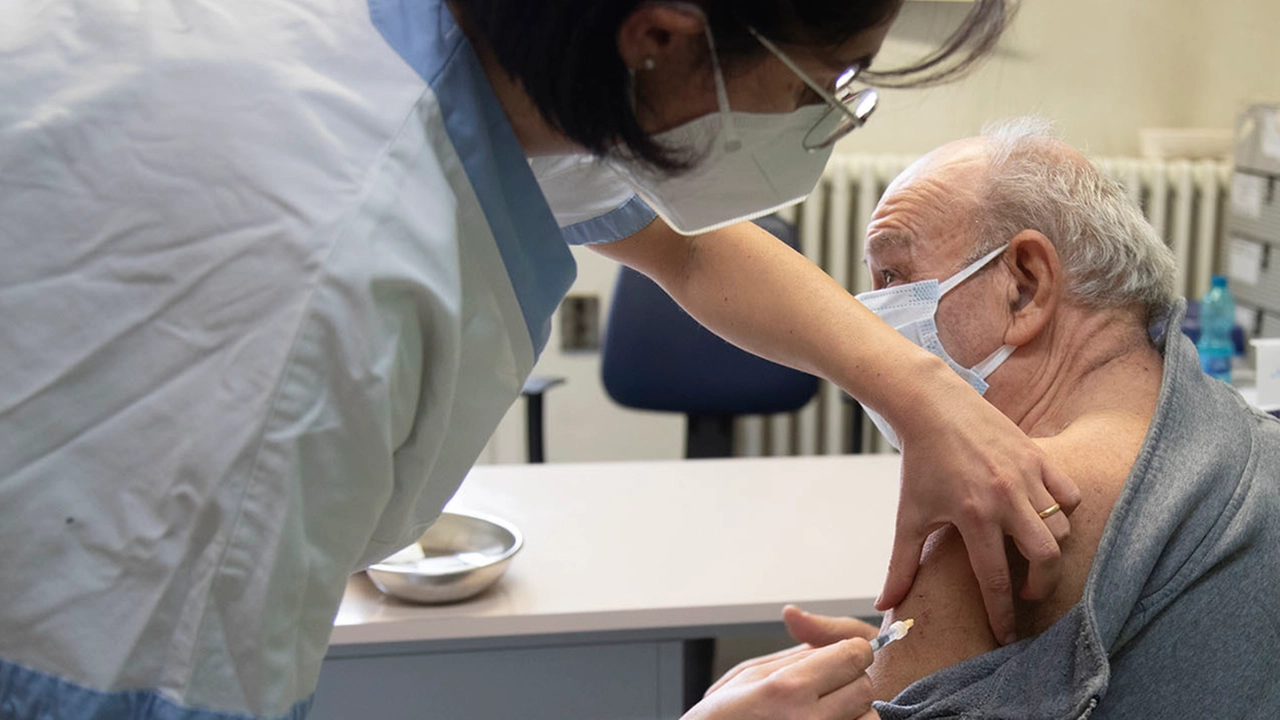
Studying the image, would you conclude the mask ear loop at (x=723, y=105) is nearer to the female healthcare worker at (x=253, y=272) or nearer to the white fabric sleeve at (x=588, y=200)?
the female healthcare worker at (x=253, y=272)

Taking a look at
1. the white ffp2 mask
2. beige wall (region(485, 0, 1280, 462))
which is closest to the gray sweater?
the white ffp2 mask

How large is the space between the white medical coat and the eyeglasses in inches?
12.2

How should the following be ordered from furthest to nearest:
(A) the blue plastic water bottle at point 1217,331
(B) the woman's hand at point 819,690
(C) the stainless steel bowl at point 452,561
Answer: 1. (A) the blue plastic water bottle at point 1217,331
2. (C) the stainless steel bowl at point 452,561
3. (B) the woman's hand at point 819,690

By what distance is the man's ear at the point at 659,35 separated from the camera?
0.72 m

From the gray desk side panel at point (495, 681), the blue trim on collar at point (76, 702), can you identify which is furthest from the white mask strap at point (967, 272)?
the blue trim on collar at point (76, 702)

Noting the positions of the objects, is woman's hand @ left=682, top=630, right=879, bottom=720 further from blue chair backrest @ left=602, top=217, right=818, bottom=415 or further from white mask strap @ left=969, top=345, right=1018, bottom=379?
blue chair backrest @ left=602, top=217, right=818, bottom=415

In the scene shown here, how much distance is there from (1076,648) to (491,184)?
655 mm

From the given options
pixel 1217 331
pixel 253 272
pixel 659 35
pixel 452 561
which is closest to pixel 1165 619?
pixel 659 35

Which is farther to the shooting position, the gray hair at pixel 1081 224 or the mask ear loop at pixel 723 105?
the gray hair at pixel 1081 224

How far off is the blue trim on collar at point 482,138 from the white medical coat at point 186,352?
0.18 feet

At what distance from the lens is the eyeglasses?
85cm

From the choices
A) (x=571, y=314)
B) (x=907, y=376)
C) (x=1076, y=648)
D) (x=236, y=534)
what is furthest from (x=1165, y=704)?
(x=571, y=314)

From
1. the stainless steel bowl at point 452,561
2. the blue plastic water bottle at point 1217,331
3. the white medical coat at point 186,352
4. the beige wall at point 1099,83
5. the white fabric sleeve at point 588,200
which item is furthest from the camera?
the beige wall at point 1099,83

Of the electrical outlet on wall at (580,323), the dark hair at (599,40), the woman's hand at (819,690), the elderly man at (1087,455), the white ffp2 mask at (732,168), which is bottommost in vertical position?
the electrical outlet on wall at (580,323)
